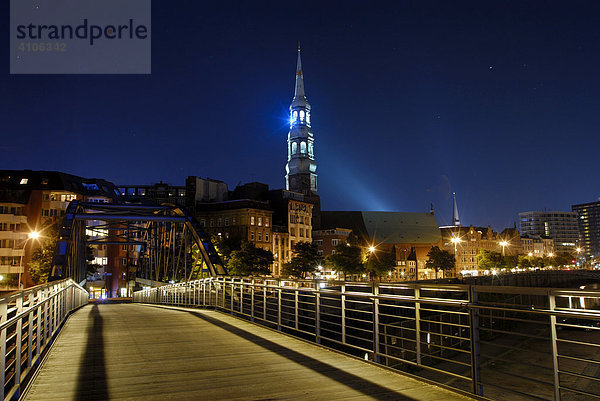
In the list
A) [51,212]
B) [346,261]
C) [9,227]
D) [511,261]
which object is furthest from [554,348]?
[511,261]

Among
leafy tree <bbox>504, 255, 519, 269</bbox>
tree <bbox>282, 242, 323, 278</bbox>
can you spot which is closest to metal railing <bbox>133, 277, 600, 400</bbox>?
tree <bbox>282, 242, 323, 278</bbox>

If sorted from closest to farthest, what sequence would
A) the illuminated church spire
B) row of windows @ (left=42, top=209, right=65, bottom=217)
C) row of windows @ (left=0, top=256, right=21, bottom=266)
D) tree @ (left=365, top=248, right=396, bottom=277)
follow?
1. row of windows @ (left=0, top=256, right=21, bottom=266)
2. row of windows @ (left=42, top=209, right=65, bottom=217)
3. tree @ (left=365, top=248, right=396, bottom=277)
4. the illuminated church spire

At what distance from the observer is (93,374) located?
7.70 metres

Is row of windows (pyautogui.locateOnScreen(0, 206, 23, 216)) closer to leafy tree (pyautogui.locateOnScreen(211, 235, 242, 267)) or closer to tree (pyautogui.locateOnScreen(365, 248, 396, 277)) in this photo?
leafy tree (pyautogui.locateOnScreen(211, 235, 242, 267))

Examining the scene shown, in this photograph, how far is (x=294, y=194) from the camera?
4491 inches

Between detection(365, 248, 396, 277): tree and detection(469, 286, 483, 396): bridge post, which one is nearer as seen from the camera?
detection(469, 286, 483, 396): bridge post

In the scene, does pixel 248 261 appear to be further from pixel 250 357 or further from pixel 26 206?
pixel 250 357

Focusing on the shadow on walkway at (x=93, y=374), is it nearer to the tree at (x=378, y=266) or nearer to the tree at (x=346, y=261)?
the tree at (x=346, y=261)

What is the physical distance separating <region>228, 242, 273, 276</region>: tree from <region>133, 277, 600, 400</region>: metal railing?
18894mm

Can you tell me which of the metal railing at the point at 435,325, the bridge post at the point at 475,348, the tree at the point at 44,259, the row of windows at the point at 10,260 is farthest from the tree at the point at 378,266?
the bridge post at the point at 475,348

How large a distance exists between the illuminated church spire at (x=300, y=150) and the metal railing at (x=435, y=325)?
249 ft

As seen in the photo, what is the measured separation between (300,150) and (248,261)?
270 ft

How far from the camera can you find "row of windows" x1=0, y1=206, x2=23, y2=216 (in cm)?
6731

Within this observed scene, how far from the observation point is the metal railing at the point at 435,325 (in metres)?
5.63
